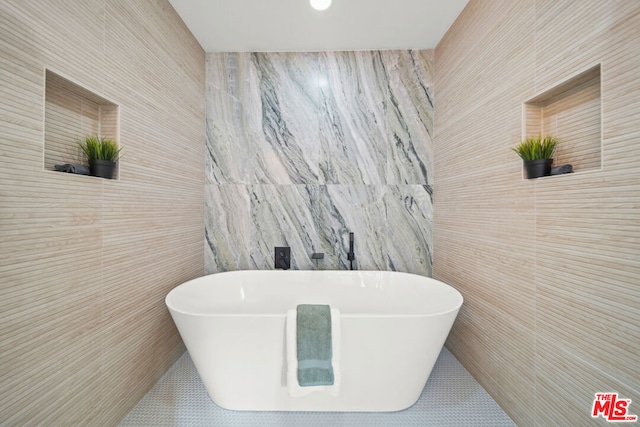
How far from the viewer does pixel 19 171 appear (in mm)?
1009

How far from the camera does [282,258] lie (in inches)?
95.7

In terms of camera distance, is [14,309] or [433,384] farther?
[433,384]

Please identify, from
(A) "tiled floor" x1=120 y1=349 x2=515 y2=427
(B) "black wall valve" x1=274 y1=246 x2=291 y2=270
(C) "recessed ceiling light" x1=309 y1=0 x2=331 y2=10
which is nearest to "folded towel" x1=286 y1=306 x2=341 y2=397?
(A) "tiled floor" x1=120 y1=349 x2=515 y2=427

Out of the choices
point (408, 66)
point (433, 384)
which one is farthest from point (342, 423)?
point (408, 66)

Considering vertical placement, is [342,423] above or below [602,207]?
below

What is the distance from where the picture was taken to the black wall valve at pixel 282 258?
2428mm

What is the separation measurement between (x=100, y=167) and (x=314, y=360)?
1.38m

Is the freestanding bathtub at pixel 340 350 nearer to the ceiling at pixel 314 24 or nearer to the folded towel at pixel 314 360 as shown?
the folded towel at pixel 314 360

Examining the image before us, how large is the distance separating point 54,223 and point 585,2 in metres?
2.28

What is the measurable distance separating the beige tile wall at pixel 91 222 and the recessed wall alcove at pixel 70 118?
4 cm

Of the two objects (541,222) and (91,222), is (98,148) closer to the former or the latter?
(91,222)

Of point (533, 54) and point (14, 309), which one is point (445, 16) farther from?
point (14, 309)

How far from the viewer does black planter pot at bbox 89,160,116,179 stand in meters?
1.33

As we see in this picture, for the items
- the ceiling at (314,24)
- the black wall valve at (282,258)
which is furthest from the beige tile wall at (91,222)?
the black wall valve at (282,258)
